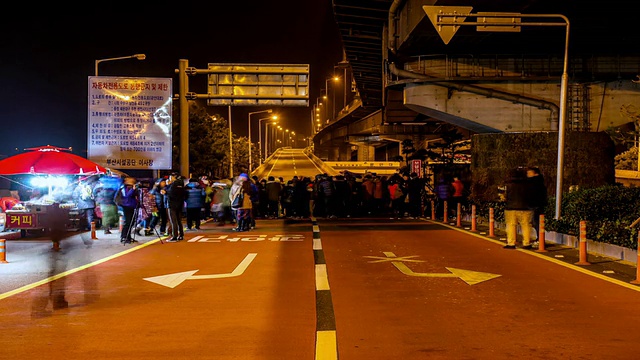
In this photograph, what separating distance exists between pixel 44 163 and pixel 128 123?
12.1ft

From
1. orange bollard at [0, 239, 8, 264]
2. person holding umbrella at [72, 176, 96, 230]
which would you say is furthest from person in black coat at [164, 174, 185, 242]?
orange bollard at [0, 239, 8, 264]

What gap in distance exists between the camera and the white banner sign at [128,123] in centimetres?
2164

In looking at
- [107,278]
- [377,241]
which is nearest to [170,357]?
[107,278]

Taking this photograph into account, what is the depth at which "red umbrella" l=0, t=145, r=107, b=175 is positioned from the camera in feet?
60.5

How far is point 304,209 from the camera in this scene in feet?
82.2

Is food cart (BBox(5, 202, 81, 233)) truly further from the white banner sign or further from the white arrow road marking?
the white arrow road marking

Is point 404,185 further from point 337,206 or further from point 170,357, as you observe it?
point 170,357

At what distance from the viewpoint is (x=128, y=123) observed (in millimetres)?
21812

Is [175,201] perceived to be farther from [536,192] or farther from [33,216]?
[536,192]

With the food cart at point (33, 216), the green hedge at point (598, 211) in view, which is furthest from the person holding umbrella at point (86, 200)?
the green hedge at point (598, 211)

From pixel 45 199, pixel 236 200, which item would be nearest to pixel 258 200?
pixel 236 200

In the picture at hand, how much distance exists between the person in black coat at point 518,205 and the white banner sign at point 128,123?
1194 centimetres

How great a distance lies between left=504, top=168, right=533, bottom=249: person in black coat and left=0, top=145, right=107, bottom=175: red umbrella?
1245 centimetres

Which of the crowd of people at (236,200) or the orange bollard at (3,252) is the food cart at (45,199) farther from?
the orange bollard at (3,252)
